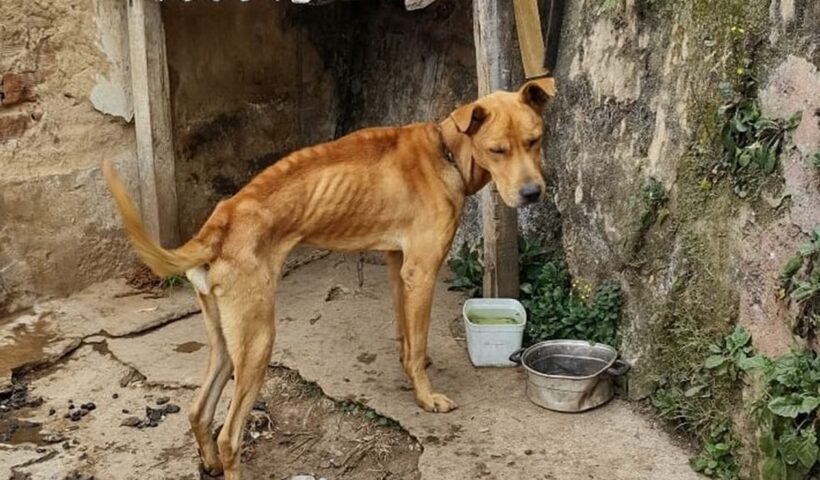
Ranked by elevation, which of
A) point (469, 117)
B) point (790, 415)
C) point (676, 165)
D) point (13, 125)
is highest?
point (469, 117)

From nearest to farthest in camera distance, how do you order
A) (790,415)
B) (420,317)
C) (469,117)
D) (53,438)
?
1. (790,415)
2. (469,117)
3. (53,438)
4. (420,317)

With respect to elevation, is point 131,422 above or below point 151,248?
below

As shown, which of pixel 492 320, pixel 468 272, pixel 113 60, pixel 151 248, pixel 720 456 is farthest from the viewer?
pixel 468 272

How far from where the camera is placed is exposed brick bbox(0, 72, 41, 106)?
18.7 feet

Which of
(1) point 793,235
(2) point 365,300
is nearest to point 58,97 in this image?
(2) point 365,300

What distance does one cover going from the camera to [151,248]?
3.90 meters

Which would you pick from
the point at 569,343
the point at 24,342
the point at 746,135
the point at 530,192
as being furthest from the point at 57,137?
the point at 746,135

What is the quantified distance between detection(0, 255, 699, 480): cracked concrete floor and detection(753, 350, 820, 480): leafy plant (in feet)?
1.84

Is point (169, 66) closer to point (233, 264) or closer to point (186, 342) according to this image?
point (186, 342)

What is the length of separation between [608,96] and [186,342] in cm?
279

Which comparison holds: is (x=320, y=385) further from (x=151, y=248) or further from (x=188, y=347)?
(x=151, y=248)

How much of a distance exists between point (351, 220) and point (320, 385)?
100cm

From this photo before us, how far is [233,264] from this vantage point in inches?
163

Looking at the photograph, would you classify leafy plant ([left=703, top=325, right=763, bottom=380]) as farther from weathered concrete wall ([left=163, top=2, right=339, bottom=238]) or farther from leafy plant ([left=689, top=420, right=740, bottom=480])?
weathered concrete wall ([left=163, top=2, right=339, bottom=238])
